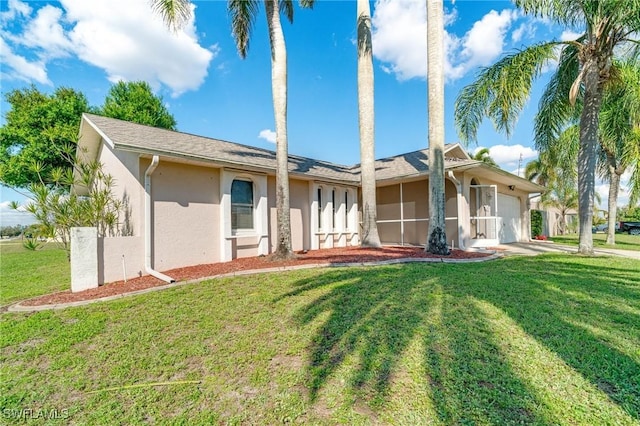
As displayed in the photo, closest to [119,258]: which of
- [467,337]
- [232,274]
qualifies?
[232,274]

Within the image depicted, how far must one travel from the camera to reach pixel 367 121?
38.5 ft

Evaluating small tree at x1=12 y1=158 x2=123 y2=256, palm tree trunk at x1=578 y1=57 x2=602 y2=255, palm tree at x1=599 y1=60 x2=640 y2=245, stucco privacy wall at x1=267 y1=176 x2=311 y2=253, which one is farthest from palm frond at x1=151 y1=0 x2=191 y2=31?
palm tree at x1=599 y1=60 x2=640 y2=245

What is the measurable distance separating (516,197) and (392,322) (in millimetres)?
16954

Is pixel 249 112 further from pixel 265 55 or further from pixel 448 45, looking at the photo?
pixel 448 45

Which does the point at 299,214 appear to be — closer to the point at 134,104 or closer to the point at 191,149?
the point at 191,149

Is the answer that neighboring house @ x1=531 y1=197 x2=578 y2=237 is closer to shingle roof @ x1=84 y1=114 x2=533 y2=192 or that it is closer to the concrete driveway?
the concrete driveway

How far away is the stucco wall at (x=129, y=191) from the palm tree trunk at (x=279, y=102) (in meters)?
3.77

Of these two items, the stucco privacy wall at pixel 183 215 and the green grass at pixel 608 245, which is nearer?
the stucco privacy wall at pixel 183 215

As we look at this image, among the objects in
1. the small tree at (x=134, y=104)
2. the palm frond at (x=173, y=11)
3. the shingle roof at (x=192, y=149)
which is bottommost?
the shingle roof at (x=192, y=149)

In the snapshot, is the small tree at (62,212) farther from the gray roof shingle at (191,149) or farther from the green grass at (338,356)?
the green grass at (338,356)

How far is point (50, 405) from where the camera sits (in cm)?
277

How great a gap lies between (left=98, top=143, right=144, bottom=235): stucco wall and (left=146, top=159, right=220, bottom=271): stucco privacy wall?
283 mm

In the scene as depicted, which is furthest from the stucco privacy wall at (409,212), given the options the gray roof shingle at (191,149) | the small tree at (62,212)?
the small tree at (62,212)

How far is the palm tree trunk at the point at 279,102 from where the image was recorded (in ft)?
29.6
